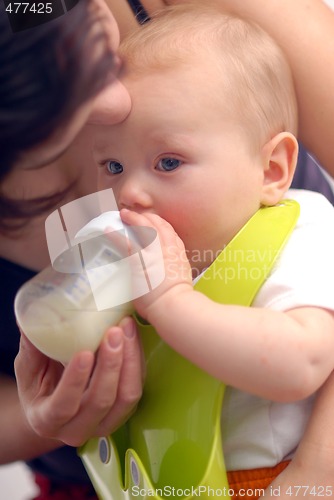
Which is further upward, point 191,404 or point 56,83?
point 56,83

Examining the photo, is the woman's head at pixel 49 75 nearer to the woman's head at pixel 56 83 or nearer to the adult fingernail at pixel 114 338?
the woman's head at pixel 56 83

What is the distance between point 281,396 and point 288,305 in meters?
0.05

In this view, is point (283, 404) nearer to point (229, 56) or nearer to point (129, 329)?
point (129, 329)

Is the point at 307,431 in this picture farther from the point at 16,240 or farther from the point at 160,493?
the point at 16,240

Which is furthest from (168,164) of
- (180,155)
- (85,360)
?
(85,360)

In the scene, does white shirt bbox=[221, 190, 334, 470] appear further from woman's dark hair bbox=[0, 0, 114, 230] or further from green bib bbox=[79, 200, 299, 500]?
woman's dark hair bbox=[0, 0, 114, 230]

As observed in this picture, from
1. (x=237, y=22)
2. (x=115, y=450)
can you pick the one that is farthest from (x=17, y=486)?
(x=237, y=22)

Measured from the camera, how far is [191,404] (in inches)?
17.3

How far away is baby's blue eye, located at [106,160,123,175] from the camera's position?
44 centimetres

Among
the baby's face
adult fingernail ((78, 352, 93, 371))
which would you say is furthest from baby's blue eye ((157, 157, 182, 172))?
adult fingernail ((78, 352, 93, 371))

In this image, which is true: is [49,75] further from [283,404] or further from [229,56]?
[283,404]

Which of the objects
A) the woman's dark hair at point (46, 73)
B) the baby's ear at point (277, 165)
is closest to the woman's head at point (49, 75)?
the woman's dark hair at point (46, 73)

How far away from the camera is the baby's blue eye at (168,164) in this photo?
17.2 inches

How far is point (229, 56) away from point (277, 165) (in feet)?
0.24
